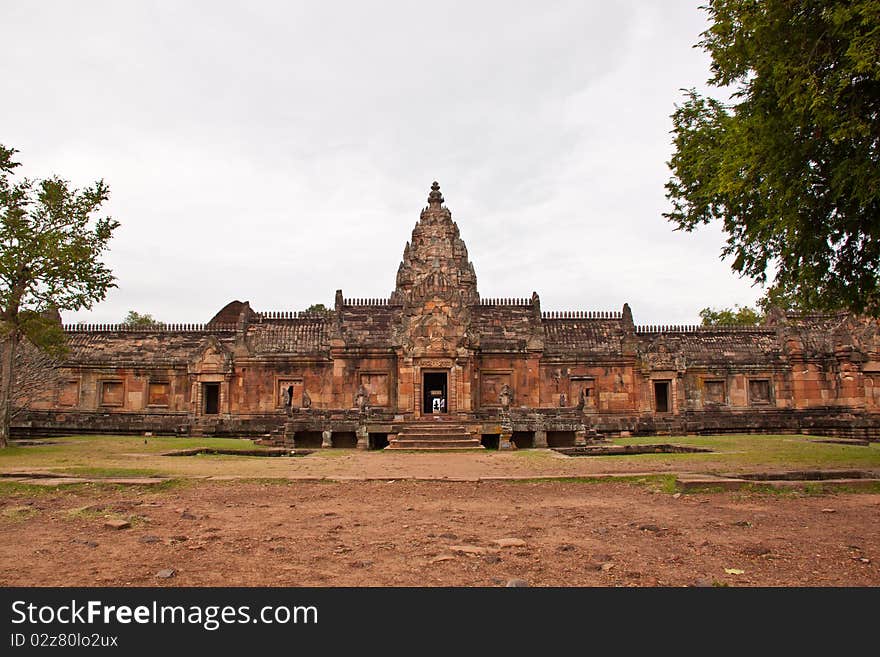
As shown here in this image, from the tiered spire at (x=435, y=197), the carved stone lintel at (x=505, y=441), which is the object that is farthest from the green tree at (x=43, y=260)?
the tiered spire at (x=435, y=197)

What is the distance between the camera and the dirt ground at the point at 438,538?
616cm

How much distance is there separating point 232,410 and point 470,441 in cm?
1374

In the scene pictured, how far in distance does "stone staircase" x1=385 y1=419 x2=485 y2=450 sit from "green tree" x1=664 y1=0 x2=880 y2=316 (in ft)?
41.9

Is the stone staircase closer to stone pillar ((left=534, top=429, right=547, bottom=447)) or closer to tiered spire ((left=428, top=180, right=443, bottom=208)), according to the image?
stone pillar ((left=534, top=429, right=547, bottom=447))

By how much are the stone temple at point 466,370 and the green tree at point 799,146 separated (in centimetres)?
1577

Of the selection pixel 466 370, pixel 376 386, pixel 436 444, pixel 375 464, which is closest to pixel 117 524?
pixel 375 464

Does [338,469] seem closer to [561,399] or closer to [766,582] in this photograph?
[766,582]

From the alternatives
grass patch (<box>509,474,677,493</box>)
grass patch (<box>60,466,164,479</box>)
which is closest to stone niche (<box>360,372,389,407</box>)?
grass patch (<box>60,466,164,479</box>)

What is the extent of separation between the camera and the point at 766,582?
5.88 meters

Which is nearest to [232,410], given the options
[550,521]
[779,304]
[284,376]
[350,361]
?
[284,376]

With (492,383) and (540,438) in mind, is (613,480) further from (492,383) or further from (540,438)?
(492,383)

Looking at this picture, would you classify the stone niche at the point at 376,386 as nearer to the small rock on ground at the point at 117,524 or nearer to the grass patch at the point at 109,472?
the grass patch at the point at 109,472

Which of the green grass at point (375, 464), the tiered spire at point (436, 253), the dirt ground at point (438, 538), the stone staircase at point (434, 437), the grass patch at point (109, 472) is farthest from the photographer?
the tiered spire at point (436, 253)

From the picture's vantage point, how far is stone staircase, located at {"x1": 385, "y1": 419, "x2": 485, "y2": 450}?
2452cm
